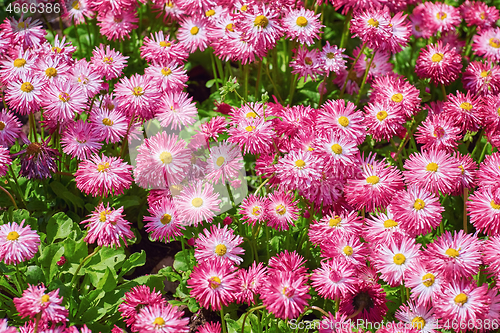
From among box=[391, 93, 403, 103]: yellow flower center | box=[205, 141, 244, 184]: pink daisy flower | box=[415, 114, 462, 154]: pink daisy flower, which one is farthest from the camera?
box=[391, 93, 403, 103]: yellow flower center

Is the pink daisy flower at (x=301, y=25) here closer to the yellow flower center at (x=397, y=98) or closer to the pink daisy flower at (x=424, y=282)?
the yellow flower center at (x=397, y=98)

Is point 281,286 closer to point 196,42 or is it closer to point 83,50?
point 196,42

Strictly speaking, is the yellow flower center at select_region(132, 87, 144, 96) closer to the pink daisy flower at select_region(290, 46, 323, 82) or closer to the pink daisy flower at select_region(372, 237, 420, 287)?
the pink daisy flower at select_region(290, 46, 323, 82)

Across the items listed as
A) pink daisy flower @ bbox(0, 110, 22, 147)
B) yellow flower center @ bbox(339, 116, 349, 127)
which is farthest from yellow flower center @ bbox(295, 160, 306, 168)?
pink daisy flower @ bbox(0, 110, 22, 147)

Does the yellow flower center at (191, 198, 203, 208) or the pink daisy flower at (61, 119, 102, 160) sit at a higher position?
the pink daisy flower at (61, 119, 102, 160)

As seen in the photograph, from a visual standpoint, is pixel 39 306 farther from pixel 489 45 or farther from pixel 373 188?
pixel 489 45

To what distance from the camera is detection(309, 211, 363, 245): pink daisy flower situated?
2.73 metres

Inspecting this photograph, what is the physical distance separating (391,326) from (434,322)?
0.23 m

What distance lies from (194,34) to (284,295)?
2.09m

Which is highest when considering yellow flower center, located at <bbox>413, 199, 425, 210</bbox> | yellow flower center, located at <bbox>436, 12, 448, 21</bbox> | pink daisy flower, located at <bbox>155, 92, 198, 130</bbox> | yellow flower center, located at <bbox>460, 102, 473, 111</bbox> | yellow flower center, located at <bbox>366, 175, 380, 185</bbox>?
yellow flower center, located at <bbox>436, 12, 448, 21</bbox>

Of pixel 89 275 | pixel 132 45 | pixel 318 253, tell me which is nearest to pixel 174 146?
pixel 89 275

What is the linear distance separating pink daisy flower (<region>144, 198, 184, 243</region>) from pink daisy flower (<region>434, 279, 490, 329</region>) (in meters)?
1.34

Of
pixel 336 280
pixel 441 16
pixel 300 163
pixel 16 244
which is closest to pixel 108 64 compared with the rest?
pixel 16 244

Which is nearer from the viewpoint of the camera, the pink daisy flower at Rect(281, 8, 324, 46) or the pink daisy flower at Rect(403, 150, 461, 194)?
the pink daisy flower at Rect(403, 150, 461, 194)
